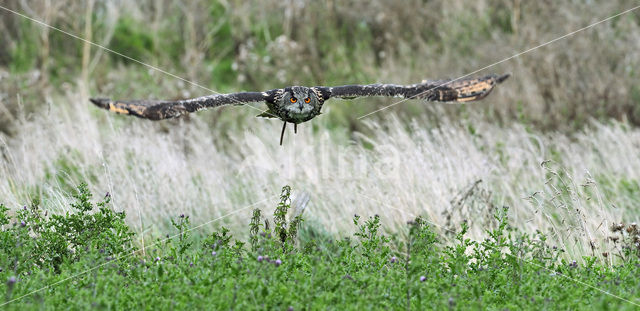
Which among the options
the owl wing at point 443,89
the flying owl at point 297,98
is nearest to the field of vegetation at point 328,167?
the flying owl at point 297,98

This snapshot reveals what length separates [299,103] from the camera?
401 cm

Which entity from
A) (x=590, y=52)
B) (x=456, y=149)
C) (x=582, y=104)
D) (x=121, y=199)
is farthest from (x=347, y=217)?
(x=590, y=52)

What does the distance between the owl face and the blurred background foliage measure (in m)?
3.98

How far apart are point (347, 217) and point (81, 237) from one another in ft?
7.86

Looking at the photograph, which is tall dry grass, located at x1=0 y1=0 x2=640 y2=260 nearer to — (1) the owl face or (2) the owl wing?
(2) the owl wing

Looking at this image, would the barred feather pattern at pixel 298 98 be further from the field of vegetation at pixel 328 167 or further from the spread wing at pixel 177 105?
the field of vegetation at pixel 328 167

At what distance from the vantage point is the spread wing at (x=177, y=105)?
4.12m

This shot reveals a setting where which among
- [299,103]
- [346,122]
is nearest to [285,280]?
[299,103]

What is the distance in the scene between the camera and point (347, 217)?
19.1ft

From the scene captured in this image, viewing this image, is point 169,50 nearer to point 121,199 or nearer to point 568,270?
point 121,199

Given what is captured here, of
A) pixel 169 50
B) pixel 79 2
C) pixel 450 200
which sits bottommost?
pixel 450 200

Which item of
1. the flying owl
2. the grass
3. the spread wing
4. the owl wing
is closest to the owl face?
the flying owl

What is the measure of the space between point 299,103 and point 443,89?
1.16 meters

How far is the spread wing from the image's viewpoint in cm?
412
